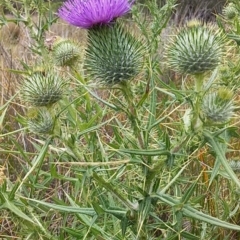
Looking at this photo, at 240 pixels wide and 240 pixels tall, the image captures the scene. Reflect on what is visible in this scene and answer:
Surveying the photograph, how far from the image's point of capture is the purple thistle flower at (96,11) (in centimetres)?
214

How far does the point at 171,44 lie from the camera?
2426 millimetres

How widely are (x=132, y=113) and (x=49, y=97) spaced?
1.80 ft

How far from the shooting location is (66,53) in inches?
120

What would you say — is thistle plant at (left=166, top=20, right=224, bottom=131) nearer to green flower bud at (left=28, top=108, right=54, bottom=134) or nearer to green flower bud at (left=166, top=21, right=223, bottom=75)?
green flower bud at (left=166, top=21, right=223, bottom=75)

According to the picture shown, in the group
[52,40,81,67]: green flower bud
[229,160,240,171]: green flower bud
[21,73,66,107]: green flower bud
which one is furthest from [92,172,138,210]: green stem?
[52,40,81,67]: green flower bud

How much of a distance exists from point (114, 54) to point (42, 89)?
0.42 meters

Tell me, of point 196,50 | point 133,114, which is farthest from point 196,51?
point 133,114

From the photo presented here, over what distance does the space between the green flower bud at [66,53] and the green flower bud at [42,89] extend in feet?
1.61

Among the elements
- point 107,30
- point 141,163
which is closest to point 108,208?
point 141,163

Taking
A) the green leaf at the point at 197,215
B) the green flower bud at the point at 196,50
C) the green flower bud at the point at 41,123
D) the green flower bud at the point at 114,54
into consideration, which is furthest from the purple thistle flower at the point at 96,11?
the green leaf at the point at 197,215

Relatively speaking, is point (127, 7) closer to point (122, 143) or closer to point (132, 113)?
point (132, 113)

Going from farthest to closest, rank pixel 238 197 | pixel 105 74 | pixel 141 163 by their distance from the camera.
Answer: pixel 238 197
pixel 105 74
pixel 141 163

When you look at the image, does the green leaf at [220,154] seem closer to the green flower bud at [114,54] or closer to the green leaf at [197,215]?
the green leaf at [197,215]

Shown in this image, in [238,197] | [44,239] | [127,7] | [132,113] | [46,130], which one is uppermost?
[127,7]
